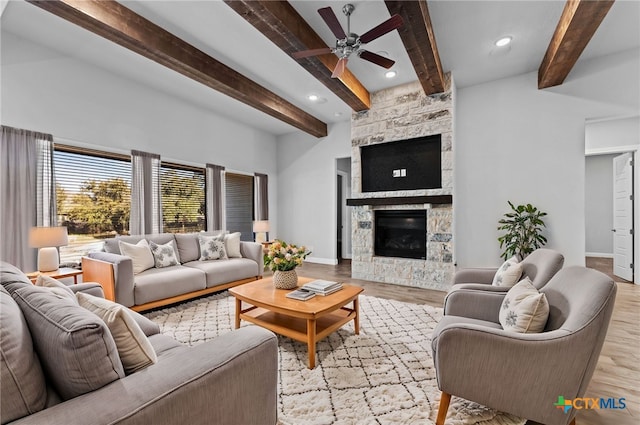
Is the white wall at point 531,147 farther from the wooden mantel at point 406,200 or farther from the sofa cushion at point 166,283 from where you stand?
A: the sofa cushion at point 166,283

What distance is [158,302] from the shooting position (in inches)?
124

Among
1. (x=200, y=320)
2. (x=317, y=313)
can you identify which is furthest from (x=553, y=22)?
(x=200, y=320)

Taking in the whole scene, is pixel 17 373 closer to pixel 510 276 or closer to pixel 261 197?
pixel 510 276

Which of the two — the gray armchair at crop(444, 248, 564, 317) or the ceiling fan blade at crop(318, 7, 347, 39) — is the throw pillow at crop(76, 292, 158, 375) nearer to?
the gray armchair at crop(444, 248, 564, 317)

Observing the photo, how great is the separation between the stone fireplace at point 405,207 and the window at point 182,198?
110 inches

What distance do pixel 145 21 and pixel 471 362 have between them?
3937mm

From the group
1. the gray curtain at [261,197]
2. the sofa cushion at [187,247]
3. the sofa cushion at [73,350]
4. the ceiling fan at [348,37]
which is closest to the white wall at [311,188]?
the gray curtain at [261,197]

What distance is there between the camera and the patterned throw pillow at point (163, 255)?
11.9ft

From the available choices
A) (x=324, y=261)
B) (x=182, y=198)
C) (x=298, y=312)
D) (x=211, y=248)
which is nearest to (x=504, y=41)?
(x=298, y=312)

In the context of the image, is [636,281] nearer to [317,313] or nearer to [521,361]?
[521,361]

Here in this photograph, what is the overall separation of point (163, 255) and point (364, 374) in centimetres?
295

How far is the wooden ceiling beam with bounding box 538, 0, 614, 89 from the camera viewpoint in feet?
7.98

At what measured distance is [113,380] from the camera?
897mm

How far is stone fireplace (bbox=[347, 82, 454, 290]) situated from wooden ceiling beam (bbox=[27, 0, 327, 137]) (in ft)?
6.02
